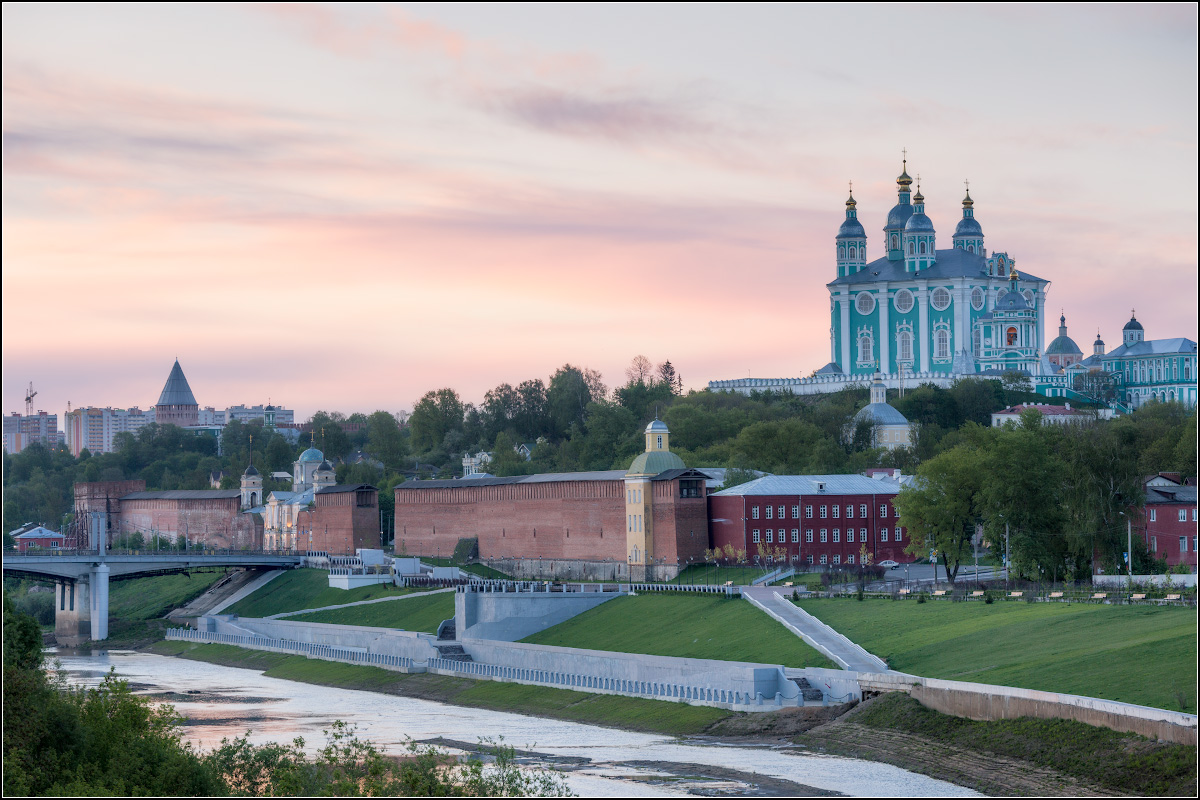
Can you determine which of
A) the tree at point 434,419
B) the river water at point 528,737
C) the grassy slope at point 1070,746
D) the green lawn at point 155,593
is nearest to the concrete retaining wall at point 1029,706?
the grassy slope at point 1070,746

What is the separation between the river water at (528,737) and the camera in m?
38.0

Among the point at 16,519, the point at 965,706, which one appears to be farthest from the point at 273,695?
the point at 16,519

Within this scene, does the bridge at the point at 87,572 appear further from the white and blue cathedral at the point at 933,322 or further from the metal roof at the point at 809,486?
the white and blue cathedral at the point at 933,322

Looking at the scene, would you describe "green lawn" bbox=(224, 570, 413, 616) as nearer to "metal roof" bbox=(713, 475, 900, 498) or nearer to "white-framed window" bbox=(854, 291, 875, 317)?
"metal roof" bbox=(713, 475, 900, 498)

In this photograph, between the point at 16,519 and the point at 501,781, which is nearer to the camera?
the point at 501,781

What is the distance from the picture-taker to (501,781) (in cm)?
3325

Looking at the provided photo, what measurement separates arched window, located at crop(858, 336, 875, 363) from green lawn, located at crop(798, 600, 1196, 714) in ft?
271

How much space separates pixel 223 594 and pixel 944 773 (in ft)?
204

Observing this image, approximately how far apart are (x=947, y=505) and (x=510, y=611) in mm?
17172

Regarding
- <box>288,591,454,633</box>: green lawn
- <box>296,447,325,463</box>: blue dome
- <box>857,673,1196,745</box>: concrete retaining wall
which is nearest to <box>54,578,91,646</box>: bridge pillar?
<box>288,591,454,633</box>: green lawn

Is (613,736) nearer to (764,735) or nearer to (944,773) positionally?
(764,735)

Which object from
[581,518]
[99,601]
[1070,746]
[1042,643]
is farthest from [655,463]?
[1070,746]

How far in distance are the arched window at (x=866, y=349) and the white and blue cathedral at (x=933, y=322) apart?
0.26 feet

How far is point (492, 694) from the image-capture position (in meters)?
56.8
